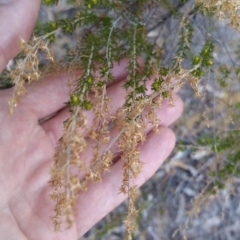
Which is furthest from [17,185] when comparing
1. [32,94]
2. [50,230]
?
[32,94]

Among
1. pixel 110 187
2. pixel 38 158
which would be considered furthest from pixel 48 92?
pixel 110 187

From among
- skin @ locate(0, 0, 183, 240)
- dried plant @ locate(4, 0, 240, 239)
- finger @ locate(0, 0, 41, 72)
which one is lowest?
skin @ locate(0, 0, 183, 240)

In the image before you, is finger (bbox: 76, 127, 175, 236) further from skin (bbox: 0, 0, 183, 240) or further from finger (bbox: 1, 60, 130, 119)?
finger (bbox: 1, 60, 130, 119)

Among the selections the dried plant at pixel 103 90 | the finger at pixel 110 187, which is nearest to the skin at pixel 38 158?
the finger at pixel 110 187

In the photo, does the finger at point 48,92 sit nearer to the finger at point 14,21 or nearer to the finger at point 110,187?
the finger at point 14,21

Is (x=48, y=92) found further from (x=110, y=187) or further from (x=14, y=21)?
(x=110, y=187)

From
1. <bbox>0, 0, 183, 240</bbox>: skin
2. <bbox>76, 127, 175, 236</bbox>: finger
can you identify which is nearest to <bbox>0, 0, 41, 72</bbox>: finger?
<bbox>0, 0, 183, 240</bbox>: skin

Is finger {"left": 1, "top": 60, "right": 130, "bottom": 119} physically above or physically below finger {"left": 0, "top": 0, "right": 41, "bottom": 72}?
below
